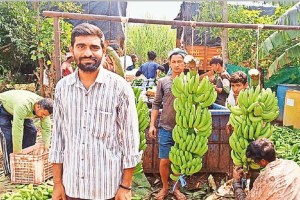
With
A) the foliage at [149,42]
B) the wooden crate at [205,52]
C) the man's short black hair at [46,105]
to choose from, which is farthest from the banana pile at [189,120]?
the foliage at [149,42]

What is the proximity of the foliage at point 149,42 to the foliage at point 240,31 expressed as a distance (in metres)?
3.64

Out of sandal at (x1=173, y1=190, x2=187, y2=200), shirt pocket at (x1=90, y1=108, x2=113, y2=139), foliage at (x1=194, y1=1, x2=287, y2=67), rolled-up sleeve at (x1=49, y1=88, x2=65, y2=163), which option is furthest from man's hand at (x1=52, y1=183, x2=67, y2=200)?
foliage at (x1=194, y1=1, x2=287, y2=67)

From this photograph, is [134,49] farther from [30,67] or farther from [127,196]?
[127,196]

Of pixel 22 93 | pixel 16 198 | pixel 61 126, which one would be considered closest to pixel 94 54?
pixel 61 126

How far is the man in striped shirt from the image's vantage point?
2.42 metres

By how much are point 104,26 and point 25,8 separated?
8.52ft

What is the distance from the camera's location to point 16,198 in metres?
3.46

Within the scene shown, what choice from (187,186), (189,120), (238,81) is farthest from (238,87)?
(187,186)

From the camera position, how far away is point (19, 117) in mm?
4742

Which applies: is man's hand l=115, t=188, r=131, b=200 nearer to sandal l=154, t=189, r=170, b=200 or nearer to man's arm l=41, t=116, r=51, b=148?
sandal l=154, t=189, r=170, b=200

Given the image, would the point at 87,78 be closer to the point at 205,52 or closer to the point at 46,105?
the point at 46,105

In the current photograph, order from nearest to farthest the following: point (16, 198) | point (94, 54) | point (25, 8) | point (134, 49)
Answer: point (94, 54) < point (16, 198) < point (25, 8) < point (134, 49)

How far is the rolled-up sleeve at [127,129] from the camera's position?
96.0 inches

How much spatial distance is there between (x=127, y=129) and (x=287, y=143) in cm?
434
